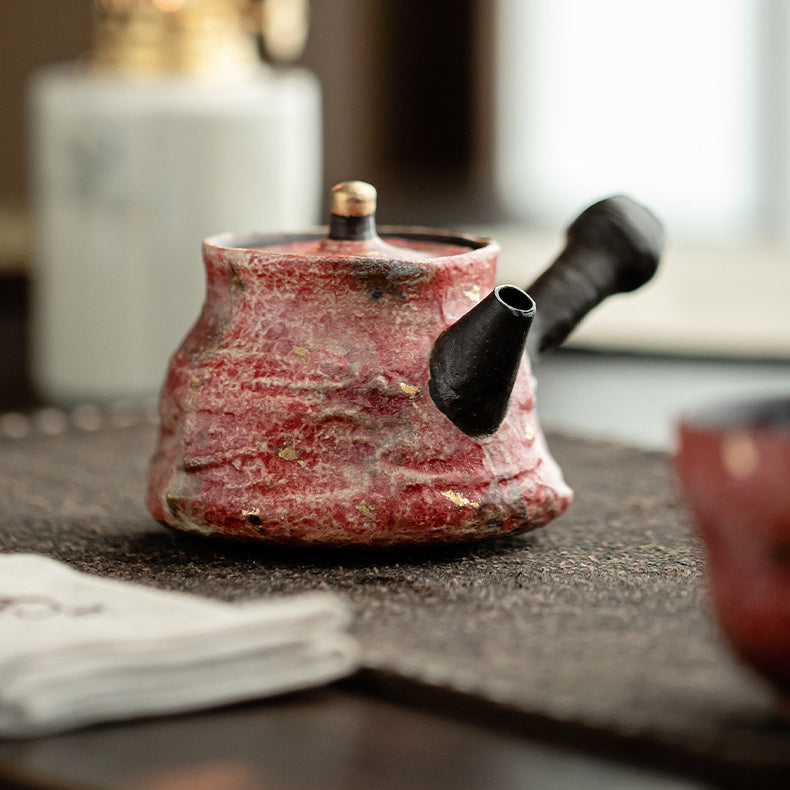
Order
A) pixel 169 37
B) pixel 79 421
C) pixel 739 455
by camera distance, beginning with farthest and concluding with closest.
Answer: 1. pixel 169 37
2. pixel 79 421
3. pixel 739 455

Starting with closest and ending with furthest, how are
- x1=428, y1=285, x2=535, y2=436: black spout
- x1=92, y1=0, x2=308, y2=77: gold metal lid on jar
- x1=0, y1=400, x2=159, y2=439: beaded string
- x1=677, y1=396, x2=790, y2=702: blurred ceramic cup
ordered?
x1=677, y1=396, x2=790, y2=702: blurred ceramic cup
x1=428, y1=285, x2=535, y2=436: black spout
x1=0, y1=400, x2=159, y2=439: beaded string
x1=92, y1=0, x2=308, y2=77: gold metal lid on jar

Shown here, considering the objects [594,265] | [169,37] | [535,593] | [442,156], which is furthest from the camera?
[442,156]

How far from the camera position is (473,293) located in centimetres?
61

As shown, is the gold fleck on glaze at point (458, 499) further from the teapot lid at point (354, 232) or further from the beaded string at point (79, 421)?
the beaded string at point (79, 421)

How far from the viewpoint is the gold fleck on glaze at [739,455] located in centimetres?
38

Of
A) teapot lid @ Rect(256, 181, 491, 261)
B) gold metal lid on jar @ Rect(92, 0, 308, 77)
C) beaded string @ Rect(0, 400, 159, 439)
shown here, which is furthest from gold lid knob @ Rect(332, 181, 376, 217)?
gold metal lid on jar @ Rect(92, 0, 308, 77)

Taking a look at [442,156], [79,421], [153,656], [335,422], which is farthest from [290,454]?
[442,156]

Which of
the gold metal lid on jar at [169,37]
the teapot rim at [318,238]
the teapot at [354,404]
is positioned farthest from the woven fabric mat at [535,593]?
the gold metal lid on jar at [169,37]

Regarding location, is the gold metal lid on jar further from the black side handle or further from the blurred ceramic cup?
the blurred ceramic cup

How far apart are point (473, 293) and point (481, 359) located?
5 cm

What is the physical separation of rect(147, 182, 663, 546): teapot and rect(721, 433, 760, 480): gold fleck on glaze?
179mm

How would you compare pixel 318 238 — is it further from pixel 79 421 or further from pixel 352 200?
pixel 79 421

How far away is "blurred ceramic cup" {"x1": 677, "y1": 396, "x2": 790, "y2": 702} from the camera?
380mm

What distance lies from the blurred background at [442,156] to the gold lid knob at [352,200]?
57cm
